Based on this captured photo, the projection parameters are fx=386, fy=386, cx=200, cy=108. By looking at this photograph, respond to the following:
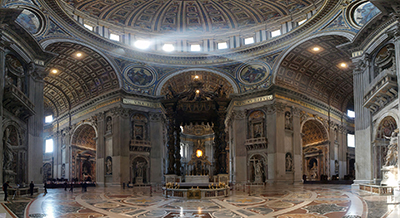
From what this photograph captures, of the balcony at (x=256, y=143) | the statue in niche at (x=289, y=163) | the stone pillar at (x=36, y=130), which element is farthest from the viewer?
the balcony at (x=256, y=143)

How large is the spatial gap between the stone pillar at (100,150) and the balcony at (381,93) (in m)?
25.5

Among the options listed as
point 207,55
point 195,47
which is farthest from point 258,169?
point 195,47

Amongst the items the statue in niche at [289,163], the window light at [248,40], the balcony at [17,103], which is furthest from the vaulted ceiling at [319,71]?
the balcony at [17,103]

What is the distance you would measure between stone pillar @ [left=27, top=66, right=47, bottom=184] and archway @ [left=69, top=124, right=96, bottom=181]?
1603cm

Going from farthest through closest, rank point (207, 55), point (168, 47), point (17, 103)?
point (168, 47) < point (207, 55) < point (17, 103)

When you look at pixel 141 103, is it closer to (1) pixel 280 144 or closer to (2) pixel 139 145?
(2) pixel 139 145

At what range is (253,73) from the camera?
39906 mm

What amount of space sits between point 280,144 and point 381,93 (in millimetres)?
16407

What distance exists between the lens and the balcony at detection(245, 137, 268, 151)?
37.8m

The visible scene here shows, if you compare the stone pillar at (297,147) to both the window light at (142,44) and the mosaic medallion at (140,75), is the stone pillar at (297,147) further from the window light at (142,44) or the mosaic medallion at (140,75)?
the window light at (142,44)

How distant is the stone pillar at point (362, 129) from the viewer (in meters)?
24.9

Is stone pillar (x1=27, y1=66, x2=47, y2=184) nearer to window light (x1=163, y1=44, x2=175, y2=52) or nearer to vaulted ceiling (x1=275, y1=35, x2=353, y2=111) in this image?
window light (x1=163, y1=44, x2=175, y2=52)

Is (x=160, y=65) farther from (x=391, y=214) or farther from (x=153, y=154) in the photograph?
(x=391, y=214)

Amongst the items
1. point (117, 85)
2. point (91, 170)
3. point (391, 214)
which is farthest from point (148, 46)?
point (391, 214)
